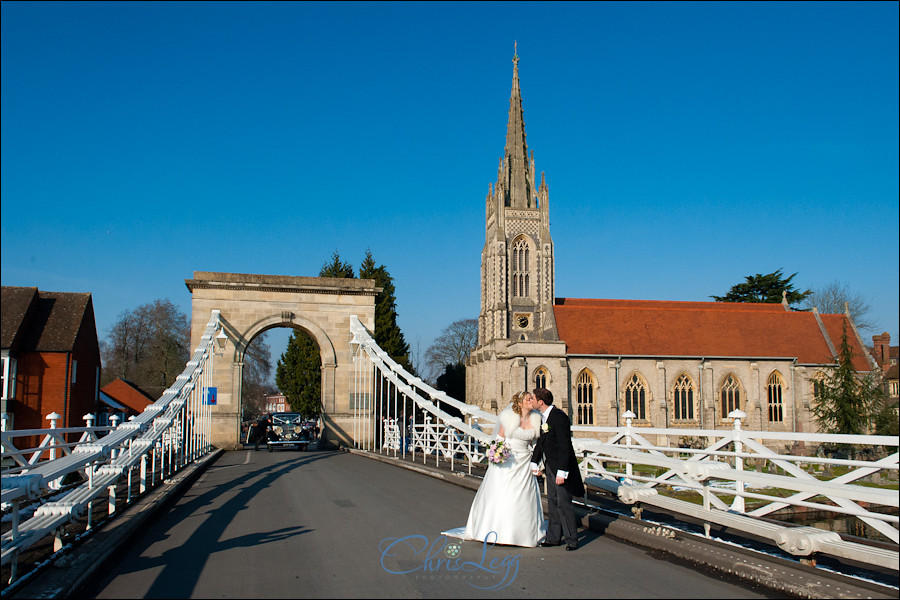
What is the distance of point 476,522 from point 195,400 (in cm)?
1673

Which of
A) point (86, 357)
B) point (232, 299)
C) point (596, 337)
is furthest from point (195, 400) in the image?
point (596, 337)

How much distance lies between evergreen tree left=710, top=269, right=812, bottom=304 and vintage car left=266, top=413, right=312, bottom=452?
2117 inches

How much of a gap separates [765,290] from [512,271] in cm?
2767

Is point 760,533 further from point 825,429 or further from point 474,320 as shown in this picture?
point 474,320

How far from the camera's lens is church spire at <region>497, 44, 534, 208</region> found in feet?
201

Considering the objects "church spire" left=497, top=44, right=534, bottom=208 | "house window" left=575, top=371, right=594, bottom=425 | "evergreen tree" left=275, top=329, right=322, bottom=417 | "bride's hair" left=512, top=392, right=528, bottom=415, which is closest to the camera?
"bride's hair" left=512, top=392, right=528, bottom=415

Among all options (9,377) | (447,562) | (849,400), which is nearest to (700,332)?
(849,400)

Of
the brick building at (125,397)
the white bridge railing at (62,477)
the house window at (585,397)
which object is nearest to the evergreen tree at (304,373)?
the brick building at (125,397)

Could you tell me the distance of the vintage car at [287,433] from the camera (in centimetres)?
2803

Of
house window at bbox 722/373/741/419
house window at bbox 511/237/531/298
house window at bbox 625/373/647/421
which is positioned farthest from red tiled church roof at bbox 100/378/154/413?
house window at bbox 722/373/741/419

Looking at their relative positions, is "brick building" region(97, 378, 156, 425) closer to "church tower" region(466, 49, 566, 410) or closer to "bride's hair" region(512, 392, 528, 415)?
"church tower" region(466, 49, 566, 410)

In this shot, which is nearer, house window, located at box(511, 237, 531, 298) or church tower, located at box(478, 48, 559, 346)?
church tower, located at box(478, 48, 559, 346)

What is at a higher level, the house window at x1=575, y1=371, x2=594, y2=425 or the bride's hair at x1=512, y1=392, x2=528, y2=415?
the bride's hair at x1=512, y1=392, x2=528, y2=415

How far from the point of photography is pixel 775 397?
5012 cm
